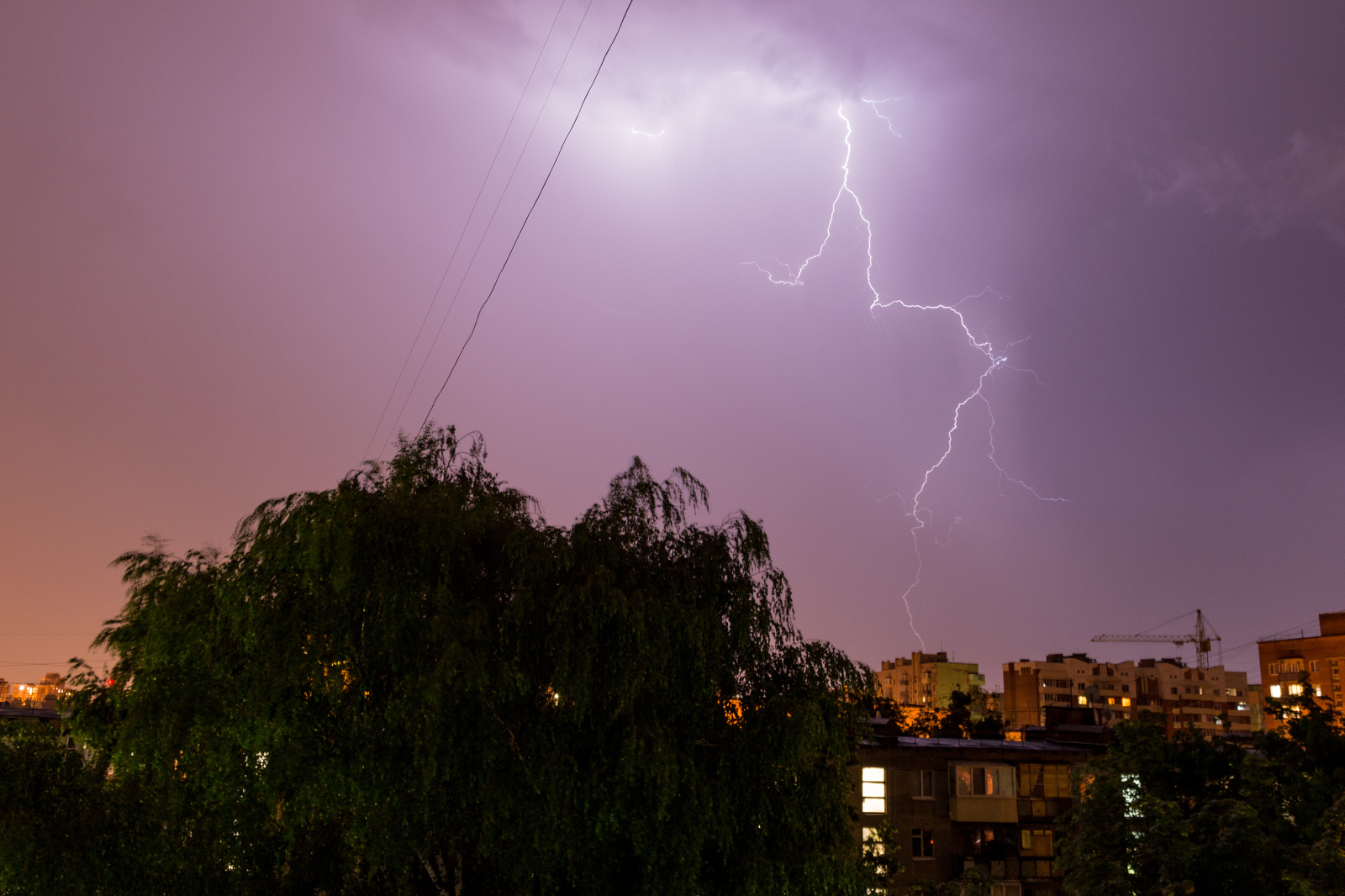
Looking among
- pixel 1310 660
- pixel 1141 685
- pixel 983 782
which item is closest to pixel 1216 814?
pixel 983 782

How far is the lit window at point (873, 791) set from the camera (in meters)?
41.0

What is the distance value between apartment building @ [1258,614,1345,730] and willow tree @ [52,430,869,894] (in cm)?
11319

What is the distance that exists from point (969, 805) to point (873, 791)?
4.41 m

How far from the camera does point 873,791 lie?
41312mm

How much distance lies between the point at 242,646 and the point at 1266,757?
85.0 ft

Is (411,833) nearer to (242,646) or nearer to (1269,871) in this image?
(242,646)

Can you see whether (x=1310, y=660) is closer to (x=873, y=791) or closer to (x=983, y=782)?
(x=983, y=782)

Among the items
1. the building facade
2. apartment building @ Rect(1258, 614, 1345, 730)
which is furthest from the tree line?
apartment building @ Rect(1258, 614, 1345, 730)

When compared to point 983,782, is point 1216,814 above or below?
below

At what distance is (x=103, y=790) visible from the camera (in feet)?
49.2

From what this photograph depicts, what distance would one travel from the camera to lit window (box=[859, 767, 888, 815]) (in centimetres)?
4097

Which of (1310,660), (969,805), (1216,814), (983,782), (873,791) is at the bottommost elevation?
(969,805)

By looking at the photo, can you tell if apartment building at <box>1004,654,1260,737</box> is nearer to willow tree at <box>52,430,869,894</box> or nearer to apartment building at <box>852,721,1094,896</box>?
apartment building at <box>852,721,1094,896</box>

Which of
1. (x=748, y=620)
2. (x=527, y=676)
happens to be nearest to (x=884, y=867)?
(x=748, y=620)
